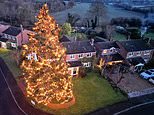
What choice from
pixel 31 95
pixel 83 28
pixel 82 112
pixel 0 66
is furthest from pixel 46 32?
pixel 83 28

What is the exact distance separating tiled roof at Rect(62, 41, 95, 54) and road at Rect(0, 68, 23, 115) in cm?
1491

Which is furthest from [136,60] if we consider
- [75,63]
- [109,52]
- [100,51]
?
[75,63]

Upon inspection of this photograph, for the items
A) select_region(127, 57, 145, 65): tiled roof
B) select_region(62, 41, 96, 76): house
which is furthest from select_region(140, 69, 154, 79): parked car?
select_region(62, 41, 96, 76): house

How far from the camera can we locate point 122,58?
54.8 meters

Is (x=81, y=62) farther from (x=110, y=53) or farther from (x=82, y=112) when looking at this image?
(x=82, y=112)

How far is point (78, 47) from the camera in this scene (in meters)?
51.9

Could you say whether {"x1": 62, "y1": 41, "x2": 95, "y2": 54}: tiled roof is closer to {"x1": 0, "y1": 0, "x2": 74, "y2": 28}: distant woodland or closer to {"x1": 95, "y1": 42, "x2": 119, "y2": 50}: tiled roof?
{"x1": 95, "y1": 42, "x2": 119, "y2": 50}: tiled roof

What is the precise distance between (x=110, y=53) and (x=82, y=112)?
73.0 ft

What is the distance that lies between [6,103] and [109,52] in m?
26.9

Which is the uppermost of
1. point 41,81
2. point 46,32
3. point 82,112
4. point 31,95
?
point 46,32

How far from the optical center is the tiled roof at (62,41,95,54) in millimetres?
50725

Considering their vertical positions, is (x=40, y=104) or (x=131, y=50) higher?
(x=131, y=50)

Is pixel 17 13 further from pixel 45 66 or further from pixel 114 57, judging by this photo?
pixel 45 66

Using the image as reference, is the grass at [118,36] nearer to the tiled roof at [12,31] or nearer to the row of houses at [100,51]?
the row of houses at [100,51]
